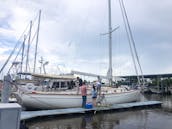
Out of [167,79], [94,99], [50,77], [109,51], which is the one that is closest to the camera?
[94,99]

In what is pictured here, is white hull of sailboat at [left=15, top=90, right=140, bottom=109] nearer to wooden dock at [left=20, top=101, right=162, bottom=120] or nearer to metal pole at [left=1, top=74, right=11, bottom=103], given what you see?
wooden dock at [left=20, top=101, right=162, bottom=120]

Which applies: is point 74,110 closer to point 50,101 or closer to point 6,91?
point 50,101

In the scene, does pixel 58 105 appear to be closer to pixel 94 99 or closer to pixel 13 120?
pixel 94 99

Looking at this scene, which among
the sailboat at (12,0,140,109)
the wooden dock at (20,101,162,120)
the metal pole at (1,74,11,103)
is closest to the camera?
the metal pole at (1,74,11,103)

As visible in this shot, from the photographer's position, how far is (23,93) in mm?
15375

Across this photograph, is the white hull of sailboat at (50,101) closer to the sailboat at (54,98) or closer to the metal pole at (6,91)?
the sailboat at (54,98)

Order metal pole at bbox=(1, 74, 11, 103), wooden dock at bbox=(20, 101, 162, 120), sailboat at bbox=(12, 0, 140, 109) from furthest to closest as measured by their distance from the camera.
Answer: sailboat at bbox=(12, 0, 140, 109), wooden dock at bbox=(20, 101, 162, 120), metal pole at bbox=(1, 74, 11, 103)

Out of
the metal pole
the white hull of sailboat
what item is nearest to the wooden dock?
the white hull of sailboat

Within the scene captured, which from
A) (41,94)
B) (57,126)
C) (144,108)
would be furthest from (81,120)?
(144,108)

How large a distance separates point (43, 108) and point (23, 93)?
6.19 feet

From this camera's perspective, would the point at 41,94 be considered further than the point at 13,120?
Yes

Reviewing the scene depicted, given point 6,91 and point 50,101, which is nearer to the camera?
point 6,91

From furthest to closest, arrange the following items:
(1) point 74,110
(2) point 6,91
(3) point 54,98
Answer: (3) point 54,98 < (1) point 74,110 < (2) point 6,91

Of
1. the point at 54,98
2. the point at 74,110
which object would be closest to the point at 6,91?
the point at 74,110
